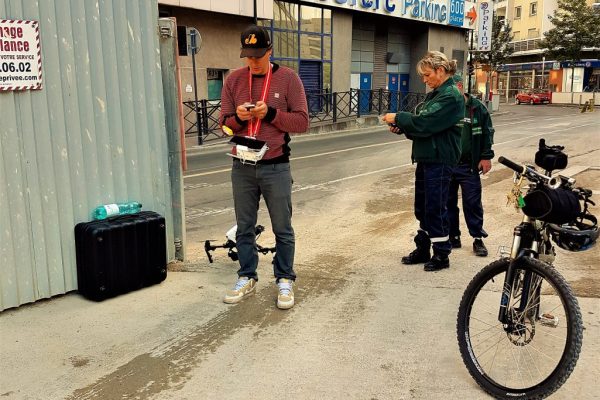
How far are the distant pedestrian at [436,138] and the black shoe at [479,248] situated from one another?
60cm

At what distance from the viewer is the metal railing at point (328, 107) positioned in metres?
19.5

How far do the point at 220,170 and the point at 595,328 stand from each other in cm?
928

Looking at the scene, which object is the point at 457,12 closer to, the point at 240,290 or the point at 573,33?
the point at 573,33

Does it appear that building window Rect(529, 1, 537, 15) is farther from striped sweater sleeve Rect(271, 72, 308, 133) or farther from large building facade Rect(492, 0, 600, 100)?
striped sweater sleeve Rect(271, 72, 308, 133)

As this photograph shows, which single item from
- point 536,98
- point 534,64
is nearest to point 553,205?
point 536,98

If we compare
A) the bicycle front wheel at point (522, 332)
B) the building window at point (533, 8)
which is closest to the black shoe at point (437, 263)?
the bicycle front wheel at point (522, 332)

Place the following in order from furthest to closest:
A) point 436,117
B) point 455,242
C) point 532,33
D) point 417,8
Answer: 1. point 532,33
2. point 417,8
3. point 455,242
4. point 436,117

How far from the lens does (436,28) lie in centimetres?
3531

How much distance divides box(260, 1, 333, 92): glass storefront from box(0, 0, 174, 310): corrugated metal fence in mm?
20481

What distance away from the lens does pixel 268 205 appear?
4.19 meters

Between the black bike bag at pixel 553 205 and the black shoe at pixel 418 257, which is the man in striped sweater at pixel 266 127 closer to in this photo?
the black shoe at pixel 418 257

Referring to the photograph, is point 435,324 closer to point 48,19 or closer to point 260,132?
point 260,132

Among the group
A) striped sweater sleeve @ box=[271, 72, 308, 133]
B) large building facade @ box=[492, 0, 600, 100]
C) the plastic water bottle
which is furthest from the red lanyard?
large building facade @ box=[492, 0, 600, 100]

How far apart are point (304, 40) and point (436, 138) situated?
2280cm
